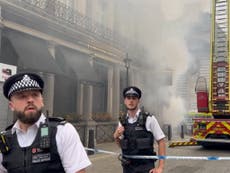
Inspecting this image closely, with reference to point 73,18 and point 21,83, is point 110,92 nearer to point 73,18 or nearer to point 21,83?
point 73,18

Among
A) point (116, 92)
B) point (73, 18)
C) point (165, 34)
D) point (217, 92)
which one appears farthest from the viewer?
point (116, 92)

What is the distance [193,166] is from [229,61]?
3.51 meters

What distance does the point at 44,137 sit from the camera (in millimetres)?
1710

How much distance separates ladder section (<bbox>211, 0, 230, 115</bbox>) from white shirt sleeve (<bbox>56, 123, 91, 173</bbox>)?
28.7 ft

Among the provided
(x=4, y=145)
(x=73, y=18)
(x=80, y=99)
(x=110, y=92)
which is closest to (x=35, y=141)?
(x=4, y=145)

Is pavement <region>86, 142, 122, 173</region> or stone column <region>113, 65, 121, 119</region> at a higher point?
stone column <region>113, 65, 121, 119</region>

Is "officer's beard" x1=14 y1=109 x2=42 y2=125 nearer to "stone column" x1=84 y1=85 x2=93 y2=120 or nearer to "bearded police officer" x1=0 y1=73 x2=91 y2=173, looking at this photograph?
"bearded police officer" x1=0 y1=73 x2=91 y2=173

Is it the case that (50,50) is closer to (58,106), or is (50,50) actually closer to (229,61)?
(58,106)

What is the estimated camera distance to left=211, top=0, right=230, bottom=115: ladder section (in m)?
10.0

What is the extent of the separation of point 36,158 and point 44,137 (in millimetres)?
102

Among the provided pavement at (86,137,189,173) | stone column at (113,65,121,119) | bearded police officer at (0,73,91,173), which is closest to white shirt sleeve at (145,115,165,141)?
bearded police officer at (0,73,91,173)

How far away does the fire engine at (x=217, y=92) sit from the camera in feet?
32.4

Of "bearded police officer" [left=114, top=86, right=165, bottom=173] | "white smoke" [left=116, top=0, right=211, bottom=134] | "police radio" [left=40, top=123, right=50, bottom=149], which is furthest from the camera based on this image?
"white smoke" [left=116, top=0, right=211, bottom=134]

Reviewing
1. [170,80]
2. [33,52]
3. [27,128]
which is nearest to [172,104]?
[170,80]
